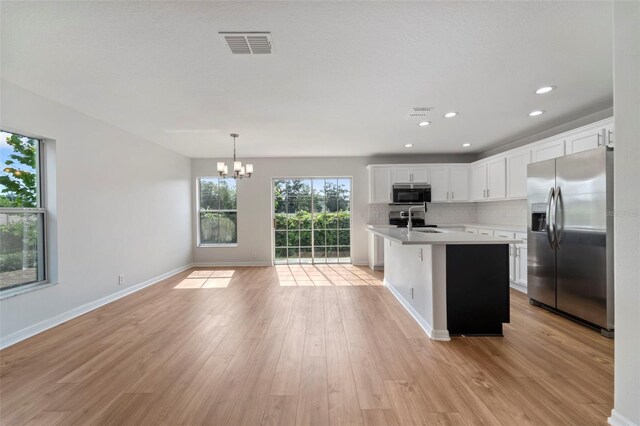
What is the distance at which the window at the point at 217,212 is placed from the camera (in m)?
6.89

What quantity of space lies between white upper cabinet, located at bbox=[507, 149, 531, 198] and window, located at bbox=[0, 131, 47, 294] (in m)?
6.40

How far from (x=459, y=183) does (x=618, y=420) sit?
17.0 feet

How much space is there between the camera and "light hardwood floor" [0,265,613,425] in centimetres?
185

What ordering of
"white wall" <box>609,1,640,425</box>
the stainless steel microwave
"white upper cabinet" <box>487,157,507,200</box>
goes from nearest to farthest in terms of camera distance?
1. "white wall" <box>609,1,640,425</box>
2. "white upper cabinet" <box>487,157,507,200</box>
3. the stainless steel microwave

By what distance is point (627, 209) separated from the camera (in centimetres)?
165

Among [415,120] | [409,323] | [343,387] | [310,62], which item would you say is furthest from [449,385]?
[415,120]

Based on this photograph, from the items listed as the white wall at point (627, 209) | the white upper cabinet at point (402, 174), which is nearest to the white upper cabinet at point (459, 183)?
the white upper cabinet at point (402, 174)

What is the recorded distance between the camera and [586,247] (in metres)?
3.07

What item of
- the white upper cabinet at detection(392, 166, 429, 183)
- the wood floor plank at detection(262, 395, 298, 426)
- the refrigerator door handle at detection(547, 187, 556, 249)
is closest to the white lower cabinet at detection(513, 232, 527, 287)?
the refrigerator door handle at detection(547, 187, 556, 249)

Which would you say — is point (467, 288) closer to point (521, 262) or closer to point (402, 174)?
point (521, 262)

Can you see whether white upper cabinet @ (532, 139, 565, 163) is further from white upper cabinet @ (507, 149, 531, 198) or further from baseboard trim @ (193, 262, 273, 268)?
baseboard trim @ (193, 262, 273, 268)

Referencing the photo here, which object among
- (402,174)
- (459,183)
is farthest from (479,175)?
(402,174)

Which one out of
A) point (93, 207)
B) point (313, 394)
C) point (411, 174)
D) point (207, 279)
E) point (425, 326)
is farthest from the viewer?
Answer: point (411, 174)

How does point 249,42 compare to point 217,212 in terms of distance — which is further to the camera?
point 217,212
